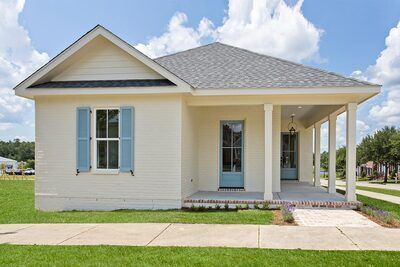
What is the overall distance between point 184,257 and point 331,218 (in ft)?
15.2

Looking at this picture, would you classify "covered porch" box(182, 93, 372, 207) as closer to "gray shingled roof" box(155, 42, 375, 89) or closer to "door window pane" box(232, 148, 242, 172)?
"door window pane" box(232, 148, 242, 172)

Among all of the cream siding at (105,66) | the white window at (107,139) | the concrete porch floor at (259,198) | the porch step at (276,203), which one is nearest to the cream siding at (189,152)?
the concrete porch floor at (259,198)

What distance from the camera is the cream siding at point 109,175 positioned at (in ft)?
34.4

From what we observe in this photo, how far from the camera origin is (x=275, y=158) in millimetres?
12469

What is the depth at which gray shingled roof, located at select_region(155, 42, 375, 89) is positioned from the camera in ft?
34.2

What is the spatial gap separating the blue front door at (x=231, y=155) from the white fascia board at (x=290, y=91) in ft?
8.73

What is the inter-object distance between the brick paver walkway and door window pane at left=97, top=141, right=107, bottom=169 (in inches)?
211

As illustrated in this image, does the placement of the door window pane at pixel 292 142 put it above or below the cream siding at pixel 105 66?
below

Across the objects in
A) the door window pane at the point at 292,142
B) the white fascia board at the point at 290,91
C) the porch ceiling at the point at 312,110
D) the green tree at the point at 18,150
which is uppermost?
the white fascia board at the point at 290,91

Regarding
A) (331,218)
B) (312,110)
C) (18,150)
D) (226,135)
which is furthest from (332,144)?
(18,150)

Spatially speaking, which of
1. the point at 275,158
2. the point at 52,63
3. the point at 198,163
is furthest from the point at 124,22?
the point at 275,158

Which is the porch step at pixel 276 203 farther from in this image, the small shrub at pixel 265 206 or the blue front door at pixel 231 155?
the blue front door at pixel 231 155

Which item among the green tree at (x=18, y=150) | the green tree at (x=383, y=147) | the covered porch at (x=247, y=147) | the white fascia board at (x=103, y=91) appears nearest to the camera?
the white fascia board at (x=103, y=91)

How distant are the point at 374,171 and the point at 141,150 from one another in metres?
56.8
